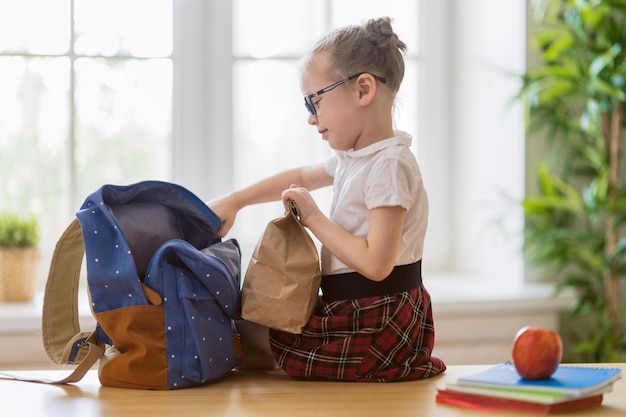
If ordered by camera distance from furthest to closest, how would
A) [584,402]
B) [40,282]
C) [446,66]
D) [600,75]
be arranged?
[446,66], [40,282], [600,75], [584,402]

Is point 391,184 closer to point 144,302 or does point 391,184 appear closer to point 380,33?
point 380,33

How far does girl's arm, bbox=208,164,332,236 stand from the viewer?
157 cm

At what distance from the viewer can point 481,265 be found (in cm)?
278

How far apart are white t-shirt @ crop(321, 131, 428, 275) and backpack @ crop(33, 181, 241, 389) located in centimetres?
22

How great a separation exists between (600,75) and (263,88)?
3.32 feet

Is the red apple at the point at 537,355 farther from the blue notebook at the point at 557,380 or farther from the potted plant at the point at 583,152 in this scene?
the potted plant at the point at 583,152

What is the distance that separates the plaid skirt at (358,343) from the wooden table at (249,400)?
2cm

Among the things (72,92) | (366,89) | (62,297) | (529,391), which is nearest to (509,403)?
(529,391)

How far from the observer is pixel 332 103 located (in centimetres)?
142

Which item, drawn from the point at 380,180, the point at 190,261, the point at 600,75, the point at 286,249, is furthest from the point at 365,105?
the point at 600,75

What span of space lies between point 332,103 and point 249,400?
50cm

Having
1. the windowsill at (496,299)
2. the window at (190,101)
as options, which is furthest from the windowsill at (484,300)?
the window at (190,101)

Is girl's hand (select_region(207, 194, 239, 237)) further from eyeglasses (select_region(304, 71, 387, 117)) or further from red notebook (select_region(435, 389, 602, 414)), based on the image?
red notebook (select_region(435, 389, 602, 414))

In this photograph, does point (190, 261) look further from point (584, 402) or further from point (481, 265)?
point (481, 265)
